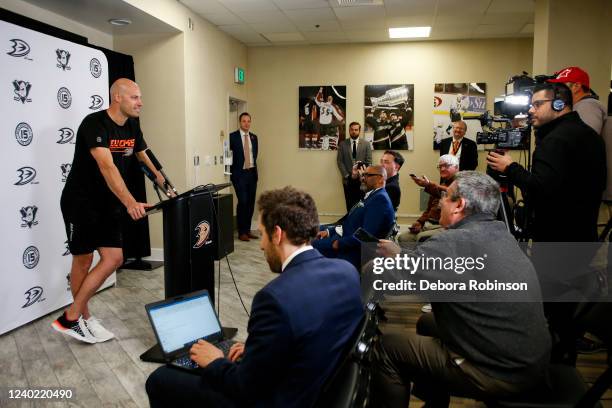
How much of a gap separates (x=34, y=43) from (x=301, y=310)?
10.0 feet

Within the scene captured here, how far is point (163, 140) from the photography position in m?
5.67

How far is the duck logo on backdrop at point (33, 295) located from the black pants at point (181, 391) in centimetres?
213

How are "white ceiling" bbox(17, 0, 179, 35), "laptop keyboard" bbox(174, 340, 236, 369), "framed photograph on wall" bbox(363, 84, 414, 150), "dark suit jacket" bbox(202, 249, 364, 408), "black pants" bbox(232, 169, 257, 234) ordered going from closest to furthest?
"dark suit jacket" bbox(202, 249, 364, 408) < "laptop keyboard" bbox(174, 340, 236, 369) < "white ceiling" bbox(17, 0, 179, 35) < "black pants" bbox(232, 169, 257, 234) < "framed photograph on wall" bbox(363, 84, 414, 150)

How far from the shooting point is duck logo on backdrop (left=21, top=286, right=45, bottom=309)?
3.37m

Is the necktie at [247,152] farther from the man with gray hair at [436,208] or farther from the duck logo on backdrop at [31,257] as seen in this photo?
the duck logo on backdrop at [31,257]

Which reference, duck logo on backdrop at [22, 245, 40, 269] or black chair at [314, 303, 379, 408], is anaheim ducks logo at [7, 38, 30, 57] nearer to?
duck logo on backdrop at [22, 245, 40, 269]

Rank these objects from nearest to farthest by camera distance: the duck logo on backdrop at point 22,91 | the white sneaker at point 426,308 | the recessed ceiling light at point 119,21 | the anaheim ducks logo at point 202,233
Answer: the anaheim ducks logo at point 202,233 → the duck logo on backdrop at point 22,91 → the white sneaker at point 426,308 → the recessed ceiling light at point 119,21

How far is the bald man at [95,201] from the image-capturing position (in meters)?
3.02

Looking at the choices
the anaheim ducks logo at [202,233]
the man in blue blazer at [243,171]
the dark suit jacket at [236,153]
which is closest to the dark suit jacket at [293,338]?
the anaheim ducks logo at [202,233]

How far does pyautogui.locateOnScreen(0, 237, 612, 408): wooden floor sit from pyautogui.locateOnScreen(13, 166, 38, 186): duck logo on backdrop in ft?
3.26

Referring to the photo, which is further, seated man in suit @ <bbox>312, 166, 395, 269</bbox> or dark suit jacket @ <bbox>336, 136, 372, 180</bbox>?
dark suit jacket @ <bbox>336, 136, 372, 180</bbox>

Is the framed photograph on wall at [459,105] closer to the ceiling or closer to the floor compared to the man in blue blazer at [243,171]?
closer to the ceiling

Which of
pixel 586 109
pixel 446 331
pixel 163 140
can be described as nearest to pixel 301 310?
pixel 446 331

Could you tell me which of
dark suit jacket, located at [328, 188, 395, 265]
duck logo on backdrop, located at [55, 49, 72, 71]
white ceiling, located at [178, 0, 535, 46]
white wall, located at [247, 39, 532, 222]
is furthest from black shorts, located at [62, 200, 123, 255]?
white wall, located at [247, 39, 532, 222]
